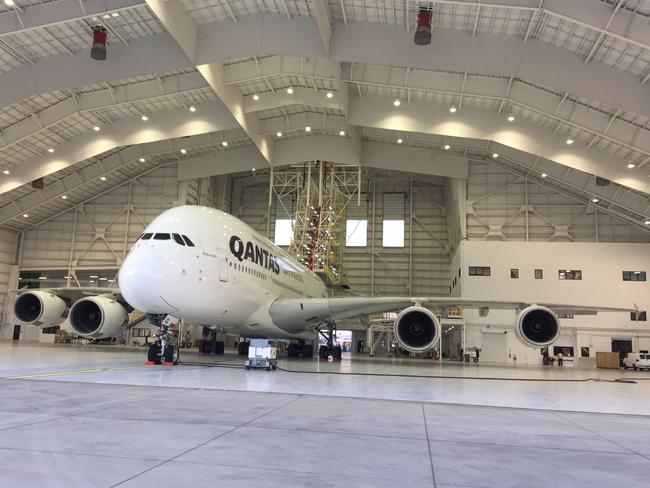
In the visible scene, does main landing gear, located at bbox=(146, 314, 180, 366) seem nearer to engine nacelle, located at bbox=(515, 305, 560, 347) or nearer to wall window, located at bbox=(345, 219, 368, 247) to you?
engine nacelle, located at bbox=(515, 305, 560, 347)

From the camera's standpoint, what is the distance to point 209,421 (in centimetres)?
473

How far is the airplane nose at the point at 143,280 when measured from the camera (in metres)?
10.7

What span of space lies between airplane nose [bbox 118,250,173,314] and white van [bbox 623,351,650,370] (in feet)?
72.3

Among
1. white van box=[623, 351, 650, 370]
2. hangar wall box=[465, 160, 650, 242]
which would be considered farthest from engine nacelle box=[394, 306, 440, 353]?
hangar wall box=[465, 160, 650, 242]

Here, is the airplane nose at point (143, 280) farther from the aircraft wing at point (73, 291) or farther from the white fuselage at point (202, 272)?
the aircraft wing at point (73, 291)

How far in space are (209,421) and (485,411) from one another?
136 inches

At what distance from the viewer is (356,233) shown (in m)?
37.8

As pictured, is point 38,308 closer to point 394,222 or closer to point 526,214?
point 526,214

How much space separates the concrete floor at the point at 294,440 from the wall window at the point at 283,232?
30.3 m

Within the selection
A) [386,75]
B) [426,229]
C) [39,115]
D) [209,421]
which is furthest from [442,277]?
[209,421]

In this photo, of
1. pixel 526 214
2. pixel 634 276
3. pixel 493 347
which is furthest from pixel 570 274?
pixel 493 347

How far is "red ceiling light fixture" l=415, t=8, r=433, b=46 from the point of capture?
1389 centimetres

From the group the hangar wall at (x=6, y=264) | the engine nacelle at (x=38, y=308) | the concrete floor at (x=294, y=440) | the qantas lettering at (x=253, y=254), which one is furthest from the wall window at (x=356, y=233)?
the concrete floor at (x=294, y=440)

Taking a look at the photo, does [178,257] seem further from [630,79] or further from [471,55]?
[630,79]
